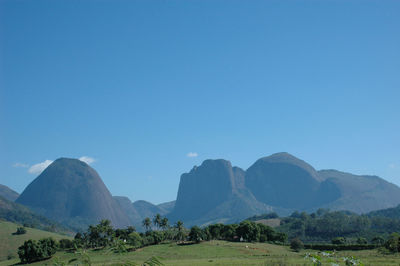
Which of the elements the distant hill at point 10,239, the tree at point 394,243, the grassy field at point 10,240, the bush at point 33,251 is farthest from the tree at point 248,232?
the grassy field at point 10,240

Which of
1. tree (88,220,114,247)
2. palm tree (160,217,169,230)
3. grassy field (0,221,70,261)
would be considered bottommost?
grassy field (0,221,70,261)

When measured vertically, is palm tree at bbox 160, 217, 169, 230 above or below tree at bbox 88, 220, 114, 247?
above

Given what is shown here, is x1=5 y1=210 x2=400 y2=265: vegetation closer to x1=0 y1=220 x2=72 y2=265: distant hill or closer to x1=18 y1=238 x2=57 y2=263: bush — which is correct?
x1=18 y1=238 x2=57 y2=263: bush

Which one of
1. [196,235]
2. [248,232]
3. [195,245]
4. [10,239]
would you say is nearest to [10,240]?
[10,239]

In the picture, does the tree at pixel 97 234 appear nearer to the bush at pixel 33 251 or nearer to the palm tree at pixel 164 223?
the bush at pixel 33 251

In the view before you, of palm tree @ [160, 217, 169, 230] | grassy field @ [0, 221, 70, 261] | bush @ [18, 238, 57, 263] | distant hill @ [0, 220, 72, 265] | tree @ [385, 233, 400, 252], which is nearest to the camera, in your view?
tree @ [385, 233, 400, 252]

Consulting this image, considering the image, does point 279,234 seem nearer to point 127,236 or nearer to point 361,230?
point 127,236

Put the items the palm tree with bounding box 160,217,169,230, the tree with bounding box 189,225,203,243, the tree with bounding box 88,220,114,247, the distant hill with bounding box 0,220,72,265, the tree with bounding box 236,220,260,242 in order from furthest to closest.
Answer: the palm tree with bounding box 160,217,169,230
the distant hill with bounding box 0,220,72,265
the tree with bounding box 236,220,260,242
the tree with bounding box 88,220,114,247
the tree with bounding box 189,225,203,243

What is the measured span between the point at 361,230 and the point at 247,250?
12620 cm

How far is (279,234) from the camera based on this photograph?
14612cm

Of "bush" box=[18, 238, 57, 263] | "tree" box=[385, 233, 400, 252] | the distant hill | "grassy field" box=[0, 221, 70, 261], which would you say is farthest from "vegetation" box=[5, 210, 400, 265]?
"grassy field" box=[0, 221, 70, 261]

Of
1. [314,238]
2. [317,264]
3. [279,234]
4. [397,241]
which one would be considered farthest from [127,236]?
[317,264]

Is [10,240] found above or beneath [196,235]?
beneath

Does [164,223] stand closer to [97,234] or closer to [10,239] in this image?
[97,234]
